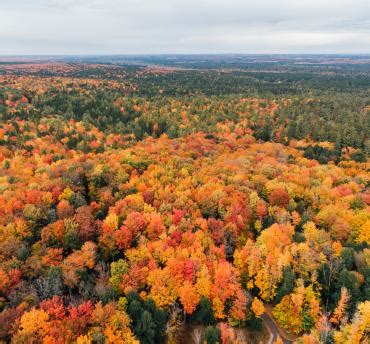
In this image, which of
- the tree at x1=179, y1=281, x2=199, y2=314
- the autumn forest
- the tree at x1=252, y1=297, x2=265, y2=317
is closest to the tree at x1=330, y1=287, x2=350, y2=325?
the autumn forest

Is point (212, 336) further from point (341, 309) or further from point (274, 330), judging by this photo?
point (341, 309)

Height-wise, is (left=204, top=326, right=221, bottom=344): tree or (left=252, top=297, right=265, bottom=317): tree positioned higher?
(left=204, top=326, right=221, bottom=344): tree

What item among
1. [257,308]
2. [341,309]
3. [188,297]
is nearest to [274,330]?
[257,308]

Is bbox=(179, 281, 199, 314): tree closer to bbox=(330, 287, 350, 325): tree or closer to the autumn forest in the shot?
the autumn forest

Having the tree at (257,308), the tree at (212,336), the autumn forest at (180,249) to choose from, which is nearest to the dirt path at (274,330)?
the autumn forest at (180,249)

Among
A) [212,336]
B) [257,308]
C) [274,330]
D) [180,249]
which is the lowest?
[274,330]

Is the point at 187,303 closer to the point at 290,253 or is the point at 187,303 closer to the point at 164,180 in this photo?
the point at 290,253

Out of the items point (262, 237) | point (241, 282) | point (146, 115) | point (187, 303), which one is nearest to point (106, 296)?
point (187, 303)

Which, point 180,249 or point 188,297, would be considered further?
point 180,249

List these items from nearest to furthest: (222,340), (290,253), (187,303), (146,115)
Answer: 1. (222,340)
2. (187,303)
3. (290,253)
4. (146,115)

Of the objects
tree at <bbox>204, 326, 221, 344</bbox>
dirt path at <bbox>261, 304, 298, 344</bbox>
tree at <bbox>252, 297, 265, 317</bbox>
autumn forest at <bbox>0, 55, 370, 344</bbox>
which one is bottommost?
dirt path at <bbox>261, 304, 298, 344</bbox>

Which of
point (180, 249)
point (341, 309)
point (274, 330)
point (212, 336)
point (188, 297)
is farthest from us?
Result: point (180, 249)
